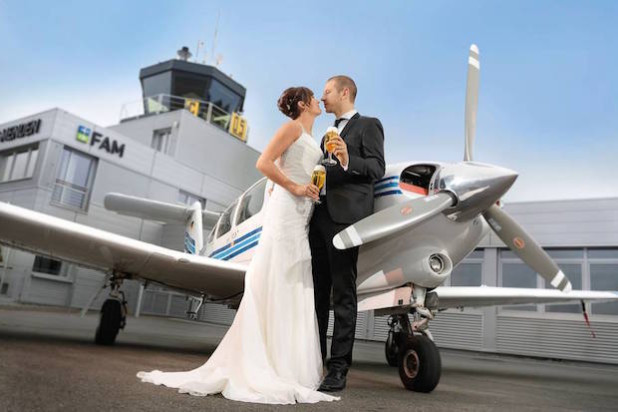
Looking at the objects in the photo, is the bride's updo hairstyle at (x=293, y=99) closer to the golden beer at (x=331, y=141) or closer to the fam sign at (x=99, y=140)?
the golden beer at (x=331, y=141)

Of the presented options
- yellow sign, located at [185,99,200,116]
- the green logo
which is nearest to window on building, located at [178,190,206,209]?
the green logo

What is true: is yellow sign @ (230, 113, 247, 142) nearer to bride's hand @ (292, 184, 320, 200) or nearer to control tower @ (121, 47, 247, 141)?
control tower @ (121, 47, 247, 141)

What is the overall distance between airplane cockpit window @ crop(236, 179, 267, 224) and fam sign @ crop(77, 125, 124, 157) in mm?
13748

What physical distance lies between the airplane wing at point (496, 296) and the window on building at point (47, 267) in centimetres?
1357

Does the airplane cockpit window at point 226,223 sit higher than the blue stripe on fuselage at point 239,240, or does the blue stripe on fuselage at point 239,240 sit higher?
the airplane cockpit window at point 226,223

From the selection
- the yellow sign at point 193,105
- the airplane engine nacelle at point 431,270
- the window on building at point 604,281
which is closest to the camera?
the airplane engine nacelle at point 431,270

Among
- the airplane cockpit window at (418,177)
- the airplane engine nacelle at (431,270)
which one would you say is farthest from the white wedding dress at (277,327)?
the airplane engine nacelle at (431,270)

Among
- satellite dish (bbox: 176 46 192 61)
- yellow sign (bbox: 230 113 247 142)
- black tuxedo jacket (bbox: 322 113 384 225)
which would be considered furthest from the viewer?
satellite dish (bbox: 176 46 192 61)

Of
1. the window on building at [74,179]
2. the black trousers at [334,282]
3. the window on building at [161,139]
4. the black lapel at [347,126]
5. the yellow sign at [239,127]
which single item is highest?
the yellow sign at [239,127]

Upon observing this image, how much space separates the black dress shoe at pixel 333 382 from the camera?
2484mm

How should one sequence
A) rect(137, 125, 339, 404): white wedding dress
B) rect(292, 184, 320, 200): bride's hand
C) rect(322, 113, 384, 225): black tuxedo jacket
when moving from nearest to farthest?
rect(137, 125, 339, 404): white wedding dress < rect(292, 184, 320, 200): bride's hand < rect(322, 113, 384, 225): black tuxedo jacket

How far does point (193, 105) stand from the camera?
26.0m

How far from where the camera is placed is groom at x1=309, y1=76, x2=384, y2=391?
2.69 m

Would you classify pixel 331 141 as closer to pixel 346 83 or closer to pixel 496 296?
pixel 346 83
